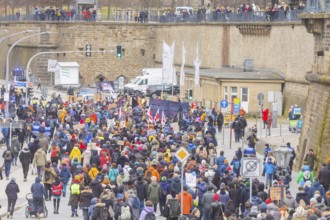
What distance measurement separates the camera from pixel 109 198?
31.0m

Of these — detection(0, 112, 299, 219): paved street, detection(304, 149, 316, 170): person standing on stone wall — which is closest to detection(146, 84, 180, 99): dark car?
detection(0, 112, 299, 219): paved street

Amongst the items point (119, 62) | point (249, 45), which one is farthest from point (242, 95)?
point (119, 62)

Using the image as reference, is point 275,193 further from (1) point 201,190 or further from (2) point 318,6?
(2) point 318,6

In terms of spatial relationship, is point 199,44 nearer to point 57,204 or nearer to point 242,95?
point 242,95

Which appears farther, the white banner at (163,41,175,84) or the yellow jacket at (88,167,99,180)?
the white banner at (163,41,175,84)

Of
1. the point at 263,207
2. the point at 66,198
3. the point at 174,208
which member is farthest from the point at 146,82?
the point at 263,207

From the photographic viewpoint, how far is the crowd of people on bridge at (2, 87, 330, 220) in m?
30.4

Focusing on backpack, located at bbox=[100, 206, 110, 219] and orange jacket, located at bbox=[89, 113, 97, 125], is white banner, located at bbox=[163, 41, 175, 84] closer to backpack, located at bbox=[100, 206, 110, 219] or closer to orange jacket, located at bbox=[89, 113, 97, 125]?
orange jacket, located at bbox=[89, 113, 97, 125]

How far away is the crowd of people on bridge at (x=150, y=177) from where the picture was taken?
30.4 metres

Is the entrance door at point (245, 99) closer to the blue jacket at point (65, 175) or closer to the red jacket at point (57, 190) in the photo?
the blue jacket at point (65, 175)

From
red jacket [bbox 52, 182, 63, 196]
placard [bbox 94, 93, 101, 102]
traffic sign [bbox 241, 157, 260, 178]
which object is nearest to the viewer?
traffic sign [bbox 241, 157, 260, 178]

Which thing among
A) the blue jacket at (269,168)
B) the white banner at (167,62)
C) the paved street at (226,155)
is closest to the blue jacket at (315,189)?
the paved street at (226,155)

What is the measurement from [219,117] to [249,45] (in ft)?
50.1

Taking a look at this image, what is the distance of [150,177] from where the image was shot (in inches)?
1346
